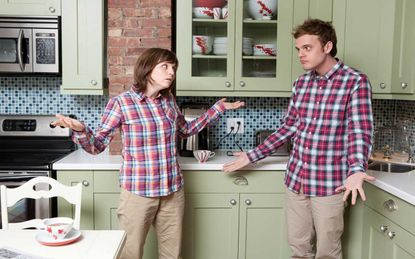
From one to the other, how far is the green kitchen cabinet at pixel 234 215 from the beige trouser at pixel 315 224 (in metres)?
0.27

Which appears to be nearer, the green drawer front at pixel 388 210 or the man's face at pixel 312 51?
the green drawer front at pixel 388 210

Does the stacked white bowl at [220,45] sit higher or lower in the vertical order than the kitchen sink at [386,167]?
higher

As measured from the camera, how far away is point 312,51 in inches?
81.6

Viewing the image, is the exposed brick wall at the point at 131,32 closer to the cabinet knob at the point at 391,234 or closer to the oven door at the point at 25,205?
the oven door at the point at 25,205

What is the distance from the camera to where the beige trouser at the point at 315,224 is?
211 cm

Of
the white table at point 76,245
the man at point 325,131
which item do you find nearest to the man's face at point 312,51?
the man at point 325,131

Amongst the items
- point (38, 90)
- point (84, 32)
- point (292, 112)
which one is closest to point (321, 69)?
point (292, 112)

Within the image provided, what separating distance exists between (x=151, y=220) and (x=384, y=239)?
110 cm

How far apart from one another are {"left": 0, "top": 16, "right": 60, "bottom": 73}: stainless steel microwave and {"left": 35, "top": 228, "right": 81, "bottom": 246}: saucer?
1404 mm

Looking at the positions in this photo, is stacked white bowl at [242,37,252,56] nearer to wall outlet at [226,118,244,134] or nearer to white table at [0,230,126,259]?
wall outlet at [226,118,244,134]

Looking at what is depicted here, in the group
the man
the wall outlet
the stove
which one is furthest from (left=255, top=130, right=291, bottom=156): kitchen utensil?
the stove

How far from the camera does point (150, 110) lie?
213 cm

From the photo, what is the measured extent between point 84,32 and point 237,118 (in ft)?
3.63

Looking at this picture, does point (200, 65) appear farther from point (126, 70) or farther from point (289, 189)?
point (289, 189)
